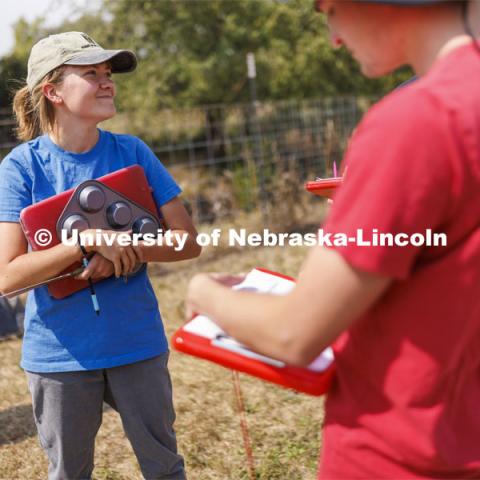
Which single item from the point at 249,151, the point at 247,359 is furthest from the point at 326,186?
the point at 249,151

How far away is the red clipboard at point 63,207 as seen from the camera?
1.79m

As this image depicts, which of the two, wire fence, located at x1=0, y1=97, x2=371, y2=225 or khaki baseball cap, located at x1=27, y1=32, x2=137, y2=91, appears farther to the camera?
wire fence, located at x1=0, y1=97, x2=371, y2=225

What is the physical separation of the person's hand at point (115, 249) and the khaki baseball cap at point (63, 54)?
Answer: 498mm

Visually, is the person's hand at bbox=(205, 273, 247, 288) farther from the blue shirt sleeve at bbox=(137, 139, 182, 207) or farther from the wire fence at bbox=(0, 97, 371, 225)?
the wire fence at bbox=(0, 97, 371, 225)

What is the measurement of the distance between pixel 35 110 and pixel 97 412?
92cm

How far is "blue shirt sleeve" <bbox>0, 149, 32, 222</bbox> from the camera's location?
6.04ft

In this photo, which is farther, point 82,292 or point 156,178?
point 156,178

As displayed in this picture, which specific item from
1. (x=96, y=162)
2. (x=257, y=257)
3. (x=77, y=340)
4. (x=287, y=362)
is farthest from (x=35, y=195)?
(x=257, y=257)

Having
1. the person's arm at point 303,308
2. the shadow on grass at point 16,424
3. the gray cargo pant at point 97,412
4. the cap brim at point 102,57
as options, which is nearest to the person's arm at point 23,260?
the gray cargo pant at point 97,412

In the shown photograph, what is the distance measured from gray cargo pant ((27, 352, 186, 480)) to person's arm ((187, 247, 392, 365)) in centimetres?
102

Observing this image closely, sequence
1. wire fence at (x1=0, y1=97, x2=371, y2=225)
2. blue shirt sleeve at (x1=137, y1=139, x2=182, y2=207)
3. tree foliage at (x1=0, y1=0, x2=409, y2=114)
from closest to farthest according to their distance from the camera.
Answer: blue shirt sleeve at (x1=137, y1=139, x2=182, y2=207)
wire fence at (x1=0, y1=97, x2=371, y2=225)
tree foliage at (x1=0, y1=0, x2=409, y2=114)

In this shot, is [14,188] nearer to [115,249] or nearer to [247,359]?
[115,249]

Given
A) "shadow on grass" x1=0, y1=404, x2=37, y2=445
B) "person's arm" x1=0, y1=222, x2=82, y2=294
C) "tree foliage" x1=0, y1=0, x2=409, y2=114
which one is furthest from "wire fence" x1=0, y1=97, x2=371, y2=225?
"person's arm" x1=0, y1=222, x2=82, y2=294

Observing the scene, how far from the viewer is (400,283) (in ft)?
3.02
